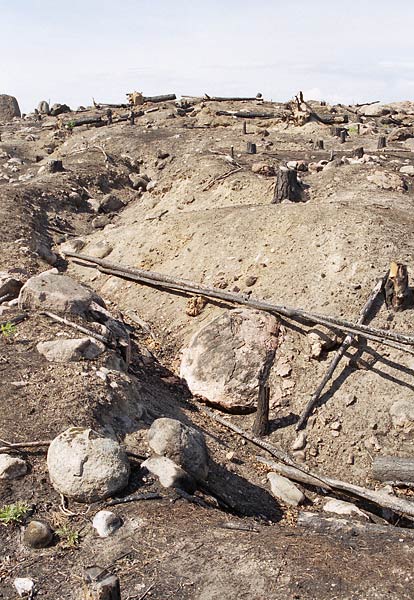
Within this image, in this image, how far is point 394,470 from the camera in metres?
7.99

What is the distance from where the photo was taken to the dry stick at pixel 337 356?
29.7 feet

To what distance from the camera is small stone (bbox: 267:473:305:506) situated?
7.62m

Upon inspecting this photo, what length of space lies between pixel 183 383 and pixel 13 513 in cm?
472

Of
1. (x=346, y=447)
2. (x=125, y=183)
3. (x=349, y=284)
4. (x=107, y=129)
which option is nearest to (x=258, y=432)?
(x=346, y=447)

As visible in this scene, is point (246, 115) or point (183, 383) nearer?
point (183, 383)

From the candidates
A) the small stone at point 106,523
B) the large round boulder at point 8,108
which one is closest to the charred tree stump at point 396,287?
the small stone at point 106,523

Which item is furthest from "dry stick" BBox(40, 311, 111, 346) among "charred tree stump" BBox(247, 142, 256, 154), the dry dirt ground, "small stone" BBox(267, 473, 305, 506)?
"charred tree stump" BBox(247, 142, 256, 154)

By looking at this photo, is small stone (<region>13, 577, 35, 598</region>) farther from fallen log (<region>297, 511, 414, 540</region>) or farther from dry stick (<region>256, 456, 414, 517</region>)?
dry stick (<region>256, 456, 414, 517</region>)

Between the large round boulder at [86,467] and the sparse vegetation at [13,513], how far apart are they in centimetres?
40

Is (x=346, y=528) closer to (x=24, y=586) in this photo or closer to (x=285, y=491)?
(x=285, y=491)

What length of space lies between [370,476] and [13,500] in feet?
16.5

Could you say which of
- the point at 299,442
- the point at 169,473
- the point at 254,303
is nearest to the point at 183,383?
the point at 254,303

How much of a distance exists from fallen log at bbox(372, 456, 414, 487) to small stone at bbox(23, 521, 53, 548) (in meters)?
4.74

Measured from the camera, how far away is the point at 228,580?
4883 mm
